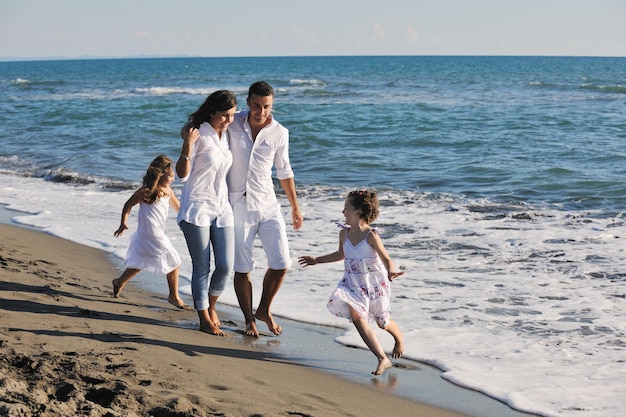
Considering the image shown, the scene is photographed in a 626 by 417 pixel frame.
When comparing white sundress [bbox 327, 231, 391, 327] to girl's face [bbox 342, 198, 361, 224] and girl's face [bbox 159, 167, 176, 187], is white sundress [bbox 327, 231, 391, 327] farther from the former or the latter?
girl's face [bbox 159, 167, 176, 187]

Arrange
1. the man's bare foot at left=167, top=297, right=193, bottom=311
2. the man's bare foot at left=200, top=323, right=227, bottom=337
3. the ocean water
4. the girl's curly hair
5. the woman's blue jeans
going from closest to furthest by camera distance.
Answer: the girl's curly hair < the woman's blue jeans < the ocean water < the man's bare foot at left=200, top=323, right=227, bottom=337 < the man's bare foot at left=167, top=297, right=193, bottom=311

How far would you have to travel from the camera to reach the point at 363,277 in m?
4.95

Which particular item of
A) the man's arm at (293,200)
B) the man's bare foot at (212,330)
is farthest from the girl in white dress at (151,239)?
the man's arm at (293,200)

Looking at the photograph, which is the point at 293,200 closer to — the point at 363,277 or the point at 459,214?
the point at 363,277

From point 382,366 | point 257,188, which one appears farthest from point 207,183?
point 382,366

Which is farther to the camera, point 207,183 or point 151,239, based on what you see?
point 151,239

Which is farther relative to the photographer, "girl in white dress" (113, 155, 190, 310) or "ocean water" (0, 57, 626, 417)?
"girl in white dress" (113, 155, 190, 310)

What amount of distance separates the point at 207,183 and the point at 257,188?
370mm

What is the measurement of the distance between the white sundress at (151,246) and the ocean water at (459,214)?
69 centimetres

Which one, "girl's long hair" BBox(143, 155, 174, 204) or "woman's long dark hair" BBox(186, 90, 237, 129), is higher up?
"woman's long dark hair" BBox(186, 90, 237, 129)

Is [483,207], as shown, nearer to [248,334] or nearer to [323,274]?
[323,274]

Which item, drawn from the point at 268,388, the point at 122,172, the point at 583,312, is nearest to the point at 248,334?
the point at 268,388

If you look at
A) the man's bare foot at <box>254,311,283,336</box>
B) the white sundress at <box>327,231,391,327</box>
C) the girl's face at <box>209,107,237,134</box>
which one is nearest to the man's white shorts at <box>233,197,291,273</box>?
the man's bare foot at <box>254,311,283,336</box>

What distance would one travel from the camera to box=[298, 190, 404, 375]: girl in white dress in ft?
15.9
